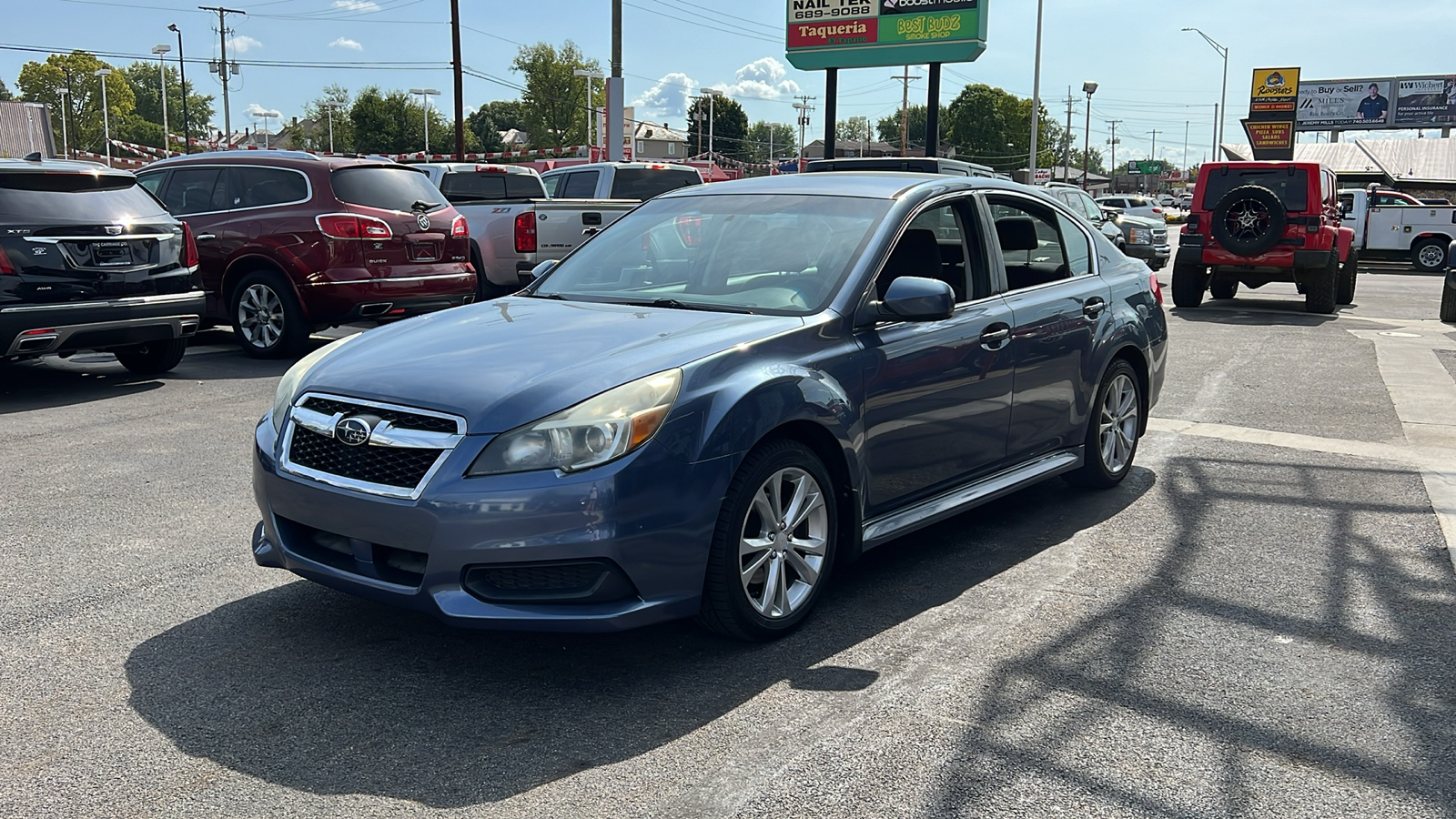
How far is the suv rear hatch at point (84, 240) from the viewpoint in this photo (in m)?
8.38

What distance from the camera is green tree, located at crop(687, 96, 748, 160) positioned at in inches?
5620

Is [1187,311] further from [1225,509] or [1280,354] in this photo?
[1225,509]

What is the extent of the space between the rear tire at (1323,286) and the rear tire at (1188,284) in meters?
1.34

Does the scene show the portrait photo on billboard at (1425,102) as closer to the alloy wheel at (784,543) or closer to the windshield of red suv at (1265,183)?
the windshield of red suv at (1265,183)

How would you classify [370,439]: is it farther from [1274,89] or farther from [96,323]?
[1274,89]

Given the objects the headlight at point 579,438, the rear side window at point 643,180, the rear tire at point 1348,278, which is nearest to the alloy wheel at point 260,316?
the rear side window at point 643,180

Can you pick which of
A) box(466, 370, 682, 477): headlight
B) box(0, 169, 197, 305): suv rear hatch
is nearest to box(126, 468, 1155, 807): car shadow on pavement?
box(466, 370, 682, 477): headlight

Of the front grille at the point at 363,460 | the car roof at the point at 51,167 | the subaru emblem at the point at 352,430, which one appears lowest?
the front grille at the point at 363,460

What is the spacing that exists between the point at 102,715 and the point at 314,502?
0.82m

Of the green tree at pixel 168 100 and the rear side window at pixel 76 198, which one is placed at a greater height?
the green tree at pixel 168 100

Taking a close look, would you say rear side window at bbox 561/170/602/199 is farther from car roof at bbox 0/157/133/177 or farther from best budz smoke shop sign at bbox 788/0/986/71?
best budz smoke shop sign at bbox 788/0/986/71

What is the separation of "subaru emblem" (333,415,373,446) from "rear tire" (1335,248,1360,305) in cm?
1761

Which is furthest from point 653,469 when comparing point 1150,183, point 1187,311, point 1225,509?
point 1150,183

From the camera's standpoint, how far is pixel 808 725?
355 cm
